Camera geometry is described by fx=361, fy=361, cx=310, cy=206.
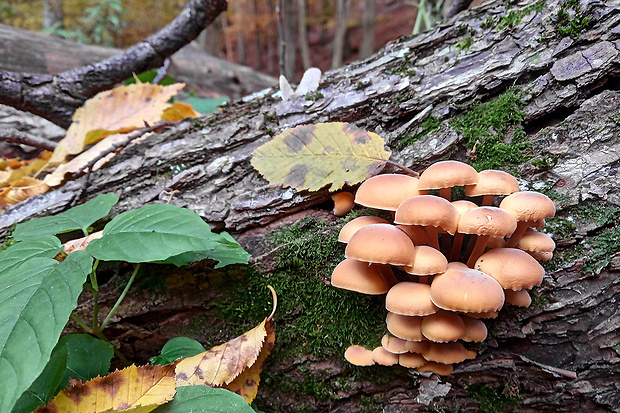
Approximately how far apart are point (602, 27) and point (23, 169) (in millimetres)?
4045

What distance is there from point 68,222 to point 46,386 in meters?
0.79

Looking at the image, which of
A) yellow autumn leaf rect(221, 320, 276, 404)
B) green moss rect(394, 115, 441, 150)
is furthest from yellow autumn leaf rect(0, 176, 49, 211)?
green moss rect(394, 115, 441, 150)

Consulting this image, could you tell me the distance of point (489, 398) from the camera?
64.9 inches

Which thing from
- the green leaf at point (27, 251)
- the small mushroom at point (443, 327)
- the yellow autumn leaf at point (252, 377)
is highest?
the green leaf at point (27, 251)

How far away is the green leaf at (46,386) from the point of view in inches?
50.2

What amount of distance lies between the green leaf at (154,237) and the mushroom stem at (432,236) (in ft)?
2.77

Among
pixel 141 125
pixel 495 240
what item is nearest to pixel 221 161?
pixel 141 125

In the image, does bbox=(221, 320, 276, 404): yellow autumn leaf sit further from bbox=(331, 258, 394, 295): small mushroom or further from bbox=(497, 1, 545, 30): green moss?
bbox=(497, 1, 545, 30): green moss

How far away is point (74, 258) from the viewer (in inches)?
54.4

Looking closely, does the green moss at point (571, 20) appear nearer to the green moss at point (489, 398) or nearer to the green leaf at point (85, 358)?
the green moss at point (489, 398)

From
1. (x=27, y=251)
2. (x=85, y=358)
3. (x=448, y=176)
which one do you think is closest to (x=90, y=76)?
(x=27, y=251)

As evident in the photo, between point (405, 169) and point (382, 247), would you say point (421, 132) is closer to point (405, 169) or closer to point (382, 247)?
point (405, 169)

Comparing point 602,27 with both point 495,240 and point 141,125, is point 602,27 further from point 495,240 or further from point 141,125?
point 141,125

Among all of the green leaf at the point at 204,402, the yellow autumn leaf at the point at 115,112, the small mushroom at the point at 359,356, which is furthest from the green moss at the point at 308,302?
the yellow autumn leaf at the point at 115,112
